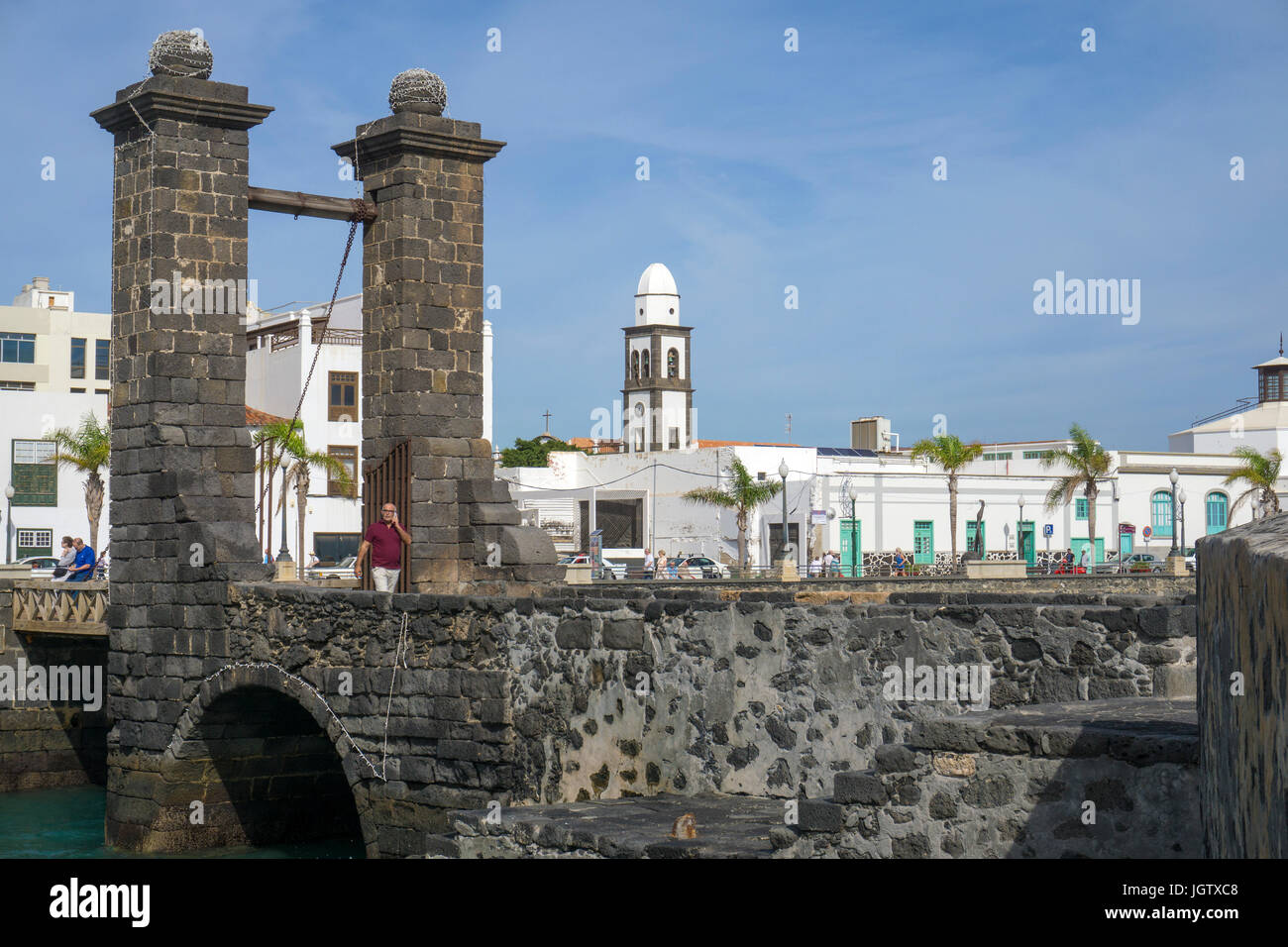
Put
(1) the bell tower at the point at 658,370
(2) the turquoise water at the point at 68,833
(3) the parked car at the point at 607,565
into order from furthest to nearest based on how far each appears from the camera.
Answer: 1. (1) the bell tower at the point at 658,370
2. (3) the parked car at the point at 607,565
3. (2) the turquoise water at the point at 68,833

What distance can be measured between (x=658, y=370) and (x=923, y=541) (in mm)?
19047

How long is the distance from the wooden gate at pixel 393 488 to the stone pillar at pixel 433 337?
0.41ft

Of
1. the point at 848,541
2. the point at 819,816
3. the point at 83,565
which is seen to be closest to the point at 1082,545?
the point at 848,541

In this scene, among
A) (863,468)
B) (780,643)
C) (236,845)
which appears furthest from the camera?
(863,468)

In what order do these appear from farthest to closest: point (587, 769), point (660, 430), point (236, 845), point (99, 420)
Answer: point (660, 430) → point (99, 420) → point (236, 845) → point (587, 769)

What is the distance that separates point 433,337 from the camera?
49.1 ft

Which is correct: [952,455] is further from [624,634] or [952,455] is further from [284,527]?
[624,634]

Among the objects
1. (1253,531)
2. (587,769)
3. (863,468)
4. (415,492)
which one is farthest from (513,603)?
(863,468)

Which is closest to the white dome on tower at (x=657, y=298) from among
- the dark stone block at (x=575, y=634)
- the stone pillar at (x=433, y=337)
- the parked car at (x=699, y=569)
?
the parked car at (x=699, y=569)

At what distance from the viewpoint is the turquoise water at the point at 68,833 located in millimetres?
15195

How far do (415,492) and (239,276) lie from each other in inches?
106

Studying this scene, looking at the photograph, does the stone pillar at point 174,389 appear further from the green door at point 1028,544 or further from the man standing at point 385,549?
A: the green door at point 1028,544

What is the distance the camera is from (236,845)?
1520cm

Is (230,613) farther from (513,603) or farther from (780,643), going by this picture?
(780,643)
